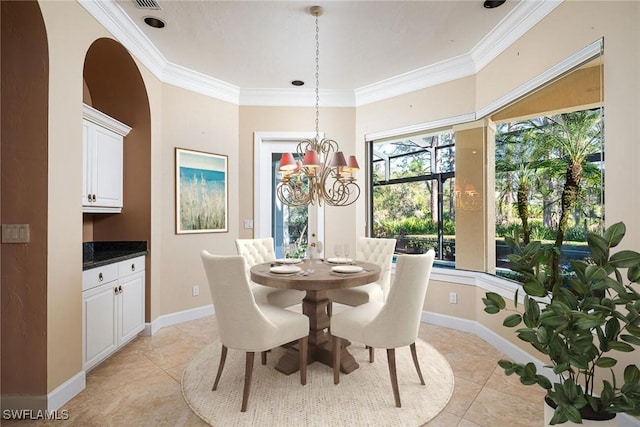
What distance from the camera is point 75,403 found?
7.36ft

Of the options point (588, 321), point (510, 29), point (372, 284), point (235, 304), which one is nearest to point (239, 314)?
point (235, 304)

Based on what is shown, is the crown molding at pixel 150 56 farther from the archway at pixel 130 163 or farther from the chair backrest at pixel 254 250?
the chair backrest at pixel 254 250

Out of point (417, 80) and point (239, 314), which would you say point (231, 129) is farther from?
point (239, 314)

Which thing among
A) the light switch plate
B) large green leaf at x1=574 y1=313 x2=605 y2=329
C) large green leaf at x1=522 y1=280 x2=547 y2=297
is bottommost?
large green leaf at x1=574 y1=313 x2=605 y2=329

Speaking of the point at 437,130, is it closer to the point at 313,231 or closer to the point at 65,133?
the point at 313,231

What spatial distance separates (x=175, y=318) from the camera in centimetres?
387

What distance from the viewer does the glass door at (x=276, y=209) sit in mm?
4531

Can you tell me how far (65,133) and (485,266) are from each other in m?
3.86

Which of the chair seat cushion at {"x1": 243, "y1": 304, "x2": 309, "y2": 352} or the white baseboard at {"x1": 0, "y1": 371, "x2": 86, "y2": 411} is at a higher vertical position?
the chair seat cushion at {"x1": 243, "y1": 304, "x2": 309, "y2": 352}

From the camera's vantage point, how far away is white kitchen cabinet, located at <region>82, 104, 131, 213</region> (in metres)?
2.81

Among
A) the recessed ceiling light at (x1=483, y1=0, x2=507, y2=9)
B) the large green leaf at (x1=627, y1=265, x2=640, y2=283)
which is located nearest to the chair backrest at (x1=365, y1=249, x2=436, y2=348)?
the large green leaf at (x1=627, y1=265, x2=640, y2=283)

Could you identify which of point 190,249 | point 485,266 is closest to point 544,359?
point 485,266

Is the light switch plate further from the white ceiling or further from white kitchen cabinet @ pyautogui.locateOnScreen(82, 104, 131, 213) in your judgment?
the white ceiling

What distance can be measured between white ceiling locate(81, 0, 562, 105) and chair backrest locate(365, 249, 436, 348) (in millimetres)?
2085
